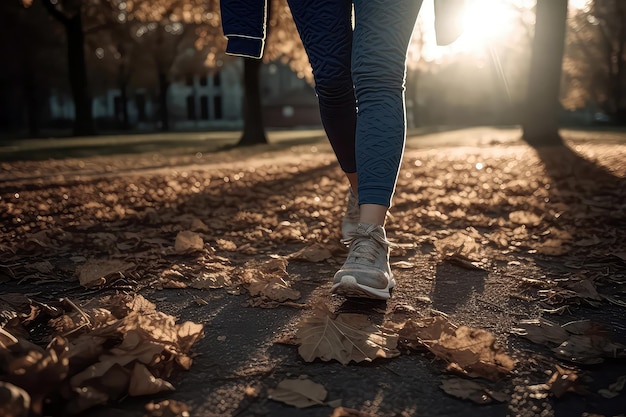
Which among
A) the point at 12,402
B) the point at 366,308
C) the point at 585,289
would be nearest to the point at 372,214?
the point at 366,308

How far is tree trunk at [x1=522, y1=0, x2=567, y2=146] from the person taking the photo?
33.0 ft

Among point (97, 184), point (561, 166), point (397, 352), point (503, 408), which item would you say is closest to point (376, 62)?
point (397, 352)

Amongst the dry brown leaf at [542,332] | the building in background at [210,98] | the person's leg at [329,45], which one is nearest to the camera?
the dry brown leaf at [542,332]

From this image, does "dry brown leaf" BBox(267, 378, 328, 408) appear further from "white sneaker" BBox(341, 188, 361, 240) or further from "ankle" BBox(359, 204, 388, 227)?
"white sneaker" BBox(341, 188, 361, 240)

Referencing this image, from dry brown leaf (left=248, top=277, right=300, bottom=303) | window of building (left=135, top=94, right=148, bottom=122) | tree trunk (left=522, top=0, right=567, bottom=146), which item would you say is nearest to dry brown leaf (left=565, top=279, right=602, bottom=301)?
dry brown leaf (left=248, top=277, right=300, bottom=303)

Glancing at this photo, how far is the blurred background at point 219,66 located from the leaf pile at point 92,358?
5.27ft

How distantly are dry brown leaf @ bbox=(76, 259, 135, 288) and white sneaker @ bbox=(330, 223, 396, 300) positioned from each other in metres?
0.92

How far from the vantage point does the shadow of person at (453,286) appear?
2051mm

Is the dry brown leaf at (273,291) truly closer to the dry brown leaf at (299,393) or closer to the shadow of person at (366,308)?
the shadow of person at (366,308)

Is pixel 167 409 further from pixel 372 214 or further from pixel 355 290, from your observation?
pixel 372 214

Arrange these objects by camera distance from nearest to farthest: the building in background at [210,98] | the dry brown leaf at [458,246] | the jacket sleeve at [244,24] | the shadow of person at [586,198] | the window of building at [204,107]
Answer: the jacket sleeve at [244,24]
the dry brown leaf at [458,246]
the shadow of person at [586,198]
the building in background at [210,98]
the window of building at [204,107]

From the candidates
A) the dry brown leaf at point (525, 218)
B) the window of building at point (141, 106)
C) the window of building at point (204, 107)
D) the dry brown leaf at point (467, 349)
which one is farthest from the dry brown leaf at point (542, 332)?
the window of building at point (204, 107)

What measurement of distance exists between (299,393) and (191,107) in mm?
A: 65948

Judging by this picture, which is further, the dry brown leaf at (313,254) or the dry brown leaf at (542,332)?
the dry brown leaf at (313,254)
